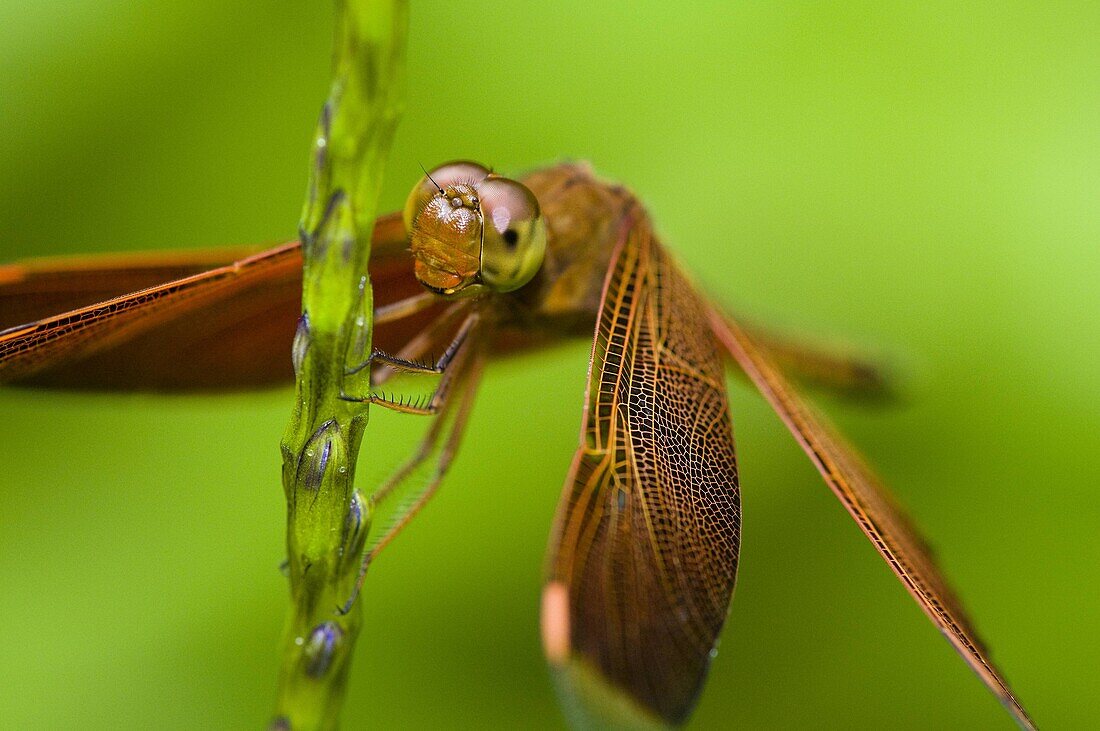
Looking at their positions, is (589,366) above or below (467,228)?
below

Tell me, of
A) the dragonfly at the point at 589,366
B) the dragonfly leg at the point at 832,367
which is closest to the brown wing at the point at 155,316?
the dragonfly at the point at 589,366

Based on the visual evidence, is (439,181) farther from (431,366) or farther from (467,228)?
(431,366)

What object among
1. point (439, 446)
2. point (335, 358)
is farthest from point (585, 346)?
point (335, 358)

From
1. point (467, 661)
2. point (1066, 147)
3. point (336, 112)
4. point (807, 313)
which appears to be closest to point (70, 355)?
point (336, 112)

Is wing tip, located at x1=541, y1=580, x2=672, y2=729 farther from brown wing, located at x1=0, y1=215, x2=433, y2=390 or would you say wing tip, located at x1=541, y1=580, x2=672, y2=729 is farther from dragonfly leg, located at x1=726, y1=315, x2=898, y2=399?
dragonfly leg, located at x1=726, y1=315, x2=898, y2=399

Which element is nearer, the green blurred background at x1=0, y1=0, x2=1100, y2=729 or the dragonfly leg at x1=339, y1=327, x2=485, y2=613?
the dragonfly leg at x1=339, y1=327, x2=485, y2=613

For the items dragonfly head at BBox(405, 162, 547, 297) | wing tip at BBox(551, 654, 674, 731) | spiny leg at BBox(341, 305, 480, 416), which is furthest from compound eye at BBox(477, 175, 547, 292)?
wing tip at BBox(551, 654, 674, 731)
